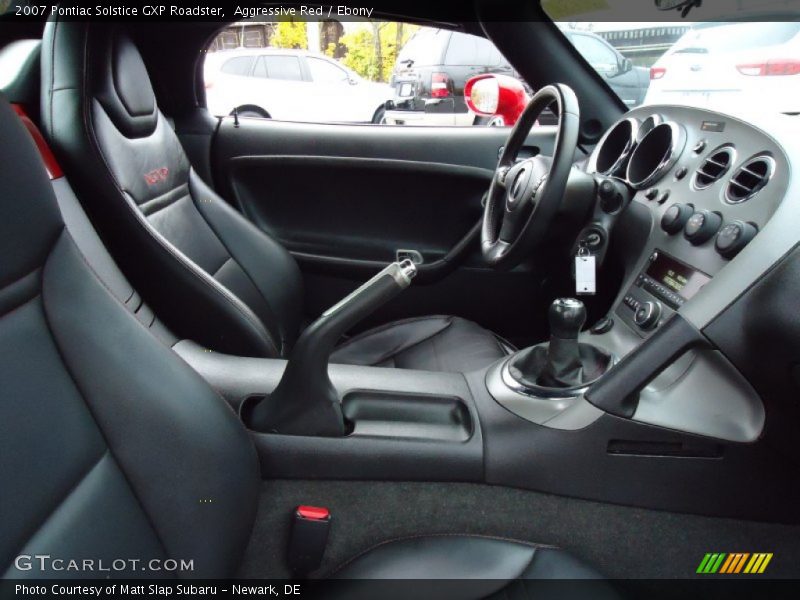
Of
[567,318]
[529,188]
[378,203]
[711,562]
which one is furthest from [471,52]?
[711,562]

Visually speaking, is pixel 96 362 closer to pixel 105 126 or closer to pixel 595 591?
pixel 105 126

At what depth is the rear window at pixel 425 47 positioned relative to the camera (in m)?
1.90

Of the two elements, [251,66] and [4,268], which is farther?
[251,66]

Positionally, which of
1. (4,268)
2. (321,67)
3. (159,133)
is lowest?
(321,67)

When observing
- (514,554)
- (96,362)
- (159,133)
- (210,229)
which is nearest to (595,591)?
(514,554)

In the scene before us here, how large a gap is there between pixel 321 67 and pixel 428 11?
173 centimetres

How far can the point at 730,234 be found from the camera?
36.7 inches

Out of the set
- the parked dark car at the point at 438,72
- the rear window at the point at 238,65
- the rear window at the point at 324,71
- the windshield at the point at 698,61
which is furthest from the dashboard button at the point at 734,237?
the rear window at the point at 324,71

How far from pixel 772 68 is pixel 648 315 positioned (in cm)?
76

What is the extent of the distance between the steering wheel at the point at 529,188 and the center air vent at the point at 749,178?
28cm

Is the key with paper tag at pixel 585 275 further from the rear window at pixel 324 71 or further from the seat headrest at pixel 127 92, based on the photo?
the rear window at pixel 324 71

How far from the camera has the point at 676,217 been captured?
1117 millimetres

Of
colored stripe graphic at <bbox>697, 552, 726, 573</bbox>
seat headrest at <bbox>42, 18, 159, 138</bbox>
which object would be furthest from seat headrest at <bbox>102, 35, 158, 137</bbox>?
colored stripe graphic at <bbox>697, 552, 726, 573</bbox>

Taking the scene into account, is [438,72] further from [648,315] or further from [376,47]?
[648,315]
